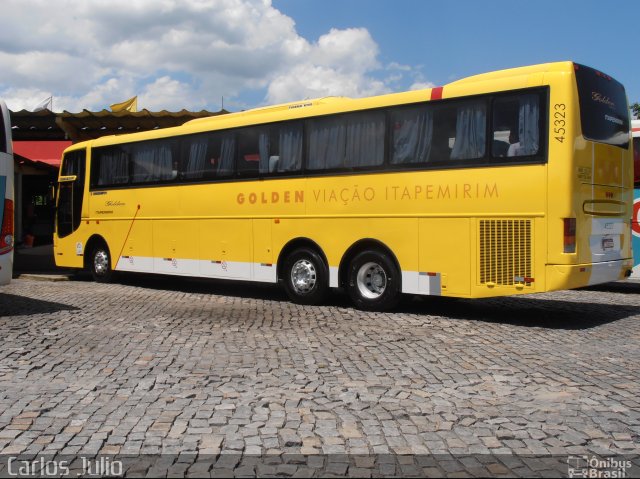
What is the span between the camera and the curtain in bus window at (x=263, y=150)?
11820 mm

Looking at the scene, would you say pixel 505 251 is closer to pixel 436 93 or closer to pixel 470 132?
pixel 470 132

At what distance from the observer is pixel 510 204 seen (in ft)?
28.9

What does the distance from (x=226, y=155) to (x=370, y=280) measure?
392 centimetres

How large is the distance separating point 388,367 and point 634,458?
270 cm

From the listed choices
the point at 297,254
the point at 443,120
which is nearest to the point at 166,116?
the point at 297,254

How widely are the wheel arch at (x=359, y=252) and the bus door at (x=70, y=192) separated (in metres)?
8.12

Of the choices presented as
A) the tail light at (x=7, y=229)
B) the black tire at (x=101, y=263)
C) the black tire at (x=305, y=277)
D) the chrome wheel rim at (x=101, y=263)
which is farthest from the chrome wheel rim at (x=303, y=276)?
the chrome wheel rim at (x=101, y=263)

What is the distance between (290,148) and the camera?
1143cm

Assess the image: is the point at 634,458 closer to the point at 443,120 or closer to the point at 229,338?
the point at 229,338

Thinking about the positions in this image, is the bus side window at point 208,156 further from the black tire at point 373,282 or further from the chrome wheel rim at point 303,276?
the black tire at point 373,282

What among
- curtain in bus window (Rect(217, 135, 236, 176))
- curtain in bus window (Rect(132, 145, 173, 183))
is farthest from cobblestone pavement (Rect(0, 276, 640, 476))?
curtain in bus window (Rect(132, 145, 173, 183))

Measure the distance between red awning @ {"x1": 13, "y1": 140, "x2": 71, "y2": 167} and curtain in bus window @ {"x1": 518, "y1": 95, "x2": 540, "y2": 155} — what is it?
72.1 ft

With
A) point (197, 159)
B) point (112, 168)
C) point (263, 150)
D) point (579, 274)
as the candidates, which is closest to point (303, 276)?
point (263, 150)

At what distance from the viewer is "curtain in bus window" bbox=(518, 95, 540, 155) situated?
8.59 metres
